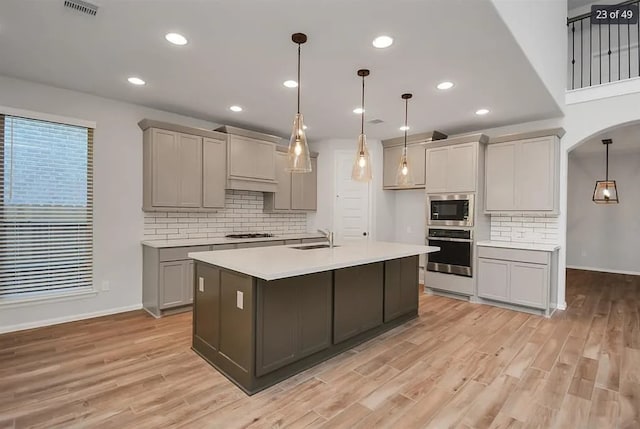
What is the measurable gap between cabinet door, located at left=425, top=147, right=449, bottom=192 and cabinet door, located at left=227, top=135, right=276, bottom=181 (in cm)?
247

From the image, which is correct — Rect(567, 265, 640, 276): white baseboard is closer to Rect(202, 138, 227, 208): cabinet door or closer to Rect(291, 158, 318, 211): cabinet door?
Rect(291, 158, 318, 211): cabinet door

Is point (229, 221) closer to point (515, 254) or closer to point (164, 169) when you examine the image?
point (164, 169)

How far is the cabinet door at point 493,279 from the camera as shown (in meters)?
4.55

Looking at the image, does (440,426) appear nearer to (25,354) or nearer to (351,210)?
(25,354)

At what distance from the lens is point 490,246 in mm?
4676

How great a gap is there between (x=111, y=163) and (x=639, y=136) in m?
8.16

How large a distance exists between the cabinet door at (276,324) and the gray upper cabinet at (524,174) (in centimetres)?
360

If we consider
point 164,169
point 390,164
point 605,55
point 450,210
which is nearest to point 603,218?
point 605,55

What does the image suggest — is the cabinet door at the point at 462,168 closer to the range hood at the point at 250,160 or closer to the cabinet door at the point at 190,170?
the range hood at the point at 250,160

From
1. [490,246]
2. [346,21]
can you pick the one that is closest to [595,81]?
[490,246]

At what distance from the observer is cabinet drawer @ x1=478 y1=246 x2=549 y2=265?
4.25 meters

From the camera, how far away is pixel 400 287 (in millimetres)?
3906

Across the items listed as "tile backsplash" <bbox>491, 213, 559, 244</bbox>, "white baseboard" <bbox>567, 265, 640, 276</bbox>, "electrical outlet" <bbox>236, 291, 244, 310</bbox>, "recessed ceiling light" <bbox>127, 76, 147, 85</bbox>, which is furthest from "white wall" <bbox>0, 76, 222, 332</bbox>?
"white baseboard" <bbox>567, 265, 640, 276</bbox>

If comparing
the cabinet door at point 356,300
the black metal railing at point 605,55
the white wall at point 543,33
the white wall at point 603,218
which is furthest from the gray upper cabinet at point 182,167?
the white wall at point 603,218
